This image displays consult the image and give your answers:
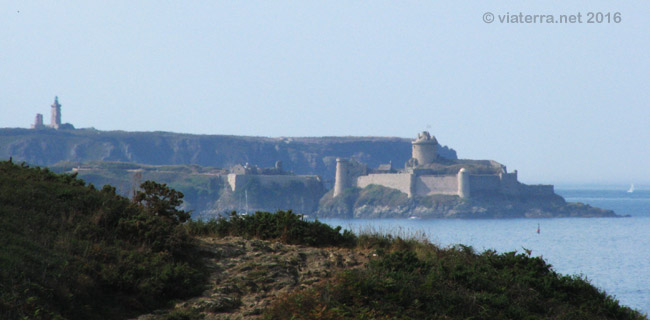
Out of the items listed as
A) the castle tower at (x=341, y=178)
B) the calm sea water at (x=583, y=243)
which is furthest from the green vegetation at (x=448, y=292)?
the castle tower at (x=341, y=178)

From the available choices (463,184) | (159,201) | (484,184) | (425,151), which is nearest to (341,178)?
(425,151)

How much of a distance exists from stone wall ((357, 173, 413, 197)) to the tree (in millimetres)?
145154

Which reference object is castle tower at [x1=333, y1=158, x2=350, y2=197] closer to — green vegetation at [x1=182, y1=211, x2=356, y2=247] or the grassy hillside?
the grassy hillside

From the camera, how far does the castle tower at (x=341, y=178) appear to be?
6506 inches

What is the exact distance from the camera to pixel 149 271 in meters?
8.90

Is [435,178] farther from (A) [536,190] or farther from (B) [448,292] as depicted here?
(B) [448,292]

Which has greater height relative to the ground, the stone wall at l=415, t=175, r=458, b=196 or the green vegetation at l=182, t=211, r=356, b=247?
the green vegetation at l=182, t=211, r=356, b=247

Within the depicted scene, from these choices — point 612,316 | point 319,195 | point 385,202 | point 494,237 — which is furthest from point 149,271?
point 319,195

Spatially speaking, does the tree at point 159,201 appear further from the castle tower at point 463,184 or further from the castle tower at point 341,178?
the castle tower at point 341,178

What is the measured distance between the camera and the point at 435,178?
6161 inches

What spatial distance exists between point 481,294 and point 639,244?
95.4 metres

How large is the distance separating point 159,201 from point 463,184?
14468cm

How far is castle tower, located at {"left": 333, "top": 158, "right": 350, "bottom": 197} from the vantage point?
165250 millimetres

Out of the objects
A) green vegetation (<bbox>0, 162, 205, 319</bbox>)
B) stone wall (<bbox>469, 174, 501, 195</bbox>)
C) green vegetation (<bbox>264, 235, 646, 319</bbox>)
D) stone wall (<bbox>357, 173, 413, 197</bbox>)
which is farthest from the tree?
stone wall (<bbox>469, 174, 501, 195</bbox>)
